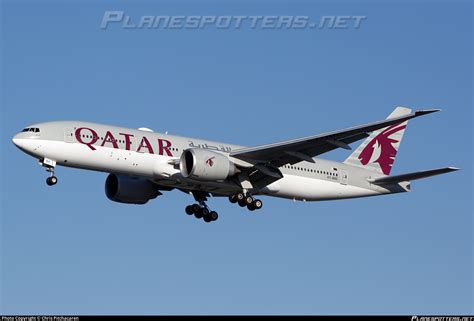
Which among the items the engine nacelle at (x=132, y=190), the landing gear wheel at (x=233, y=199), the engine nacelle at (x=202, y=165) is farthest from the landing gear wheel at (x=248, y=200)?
the engine nacelle at (x=132, y=190)

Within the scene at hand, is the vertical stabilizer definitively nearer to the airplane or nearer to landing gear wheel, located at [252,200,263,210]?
the airplane

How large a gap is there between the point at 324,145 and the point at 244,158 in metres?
4.12

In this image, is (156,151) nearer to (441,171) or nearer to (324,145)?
(324,145)

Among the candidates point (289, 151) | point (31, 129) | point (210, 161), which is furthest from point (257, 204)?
point (31, 129)

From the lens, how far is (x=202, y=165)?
50.3m

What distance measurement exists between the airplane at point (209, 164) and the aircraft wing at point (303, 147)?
5cm

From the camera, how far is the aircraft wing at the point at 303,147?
49.2 meters

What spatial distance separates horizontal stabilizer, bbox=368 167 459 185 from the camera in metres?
50.6

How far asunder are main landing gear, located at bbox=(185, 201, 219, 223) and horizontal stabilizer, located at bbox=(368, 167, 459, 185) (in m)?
8.87

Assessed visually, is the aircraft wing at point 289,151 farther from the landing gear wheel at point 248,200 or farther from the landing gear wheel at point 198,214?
the landing gear wheel at point 198,214

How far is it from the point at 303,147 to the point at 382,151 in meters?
10.3

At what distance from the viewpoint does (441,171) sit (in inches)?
1999

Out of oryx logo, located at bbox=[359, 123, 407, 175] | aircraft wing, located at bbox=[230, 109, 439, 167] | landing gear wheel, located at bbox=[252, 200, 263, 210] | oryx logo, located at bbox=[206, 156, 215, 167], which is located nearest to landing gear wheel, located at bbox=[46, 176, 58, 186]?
oryx logo, located at bbox=[206, 156, 215, 167]

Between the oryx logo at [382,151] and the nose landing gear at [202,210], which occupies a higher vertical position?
the oryx logo at [382,151]
